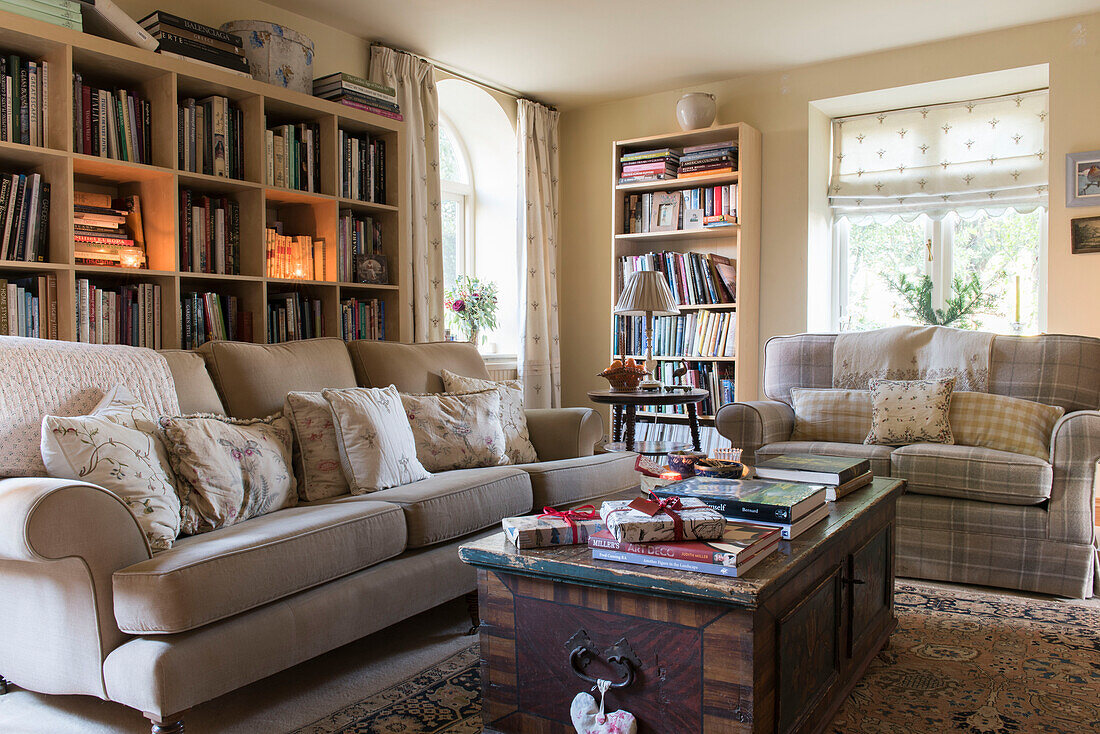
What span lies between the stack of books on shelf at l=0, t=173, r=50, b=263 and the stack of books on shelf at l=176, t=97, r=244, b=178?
522 millimetres

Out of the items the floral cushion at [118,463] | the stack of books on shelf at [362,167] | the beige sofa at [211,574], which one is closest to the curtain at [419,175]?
the stack of books on shelf at [362,167]

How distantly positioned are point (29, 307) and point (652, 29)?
310 cm

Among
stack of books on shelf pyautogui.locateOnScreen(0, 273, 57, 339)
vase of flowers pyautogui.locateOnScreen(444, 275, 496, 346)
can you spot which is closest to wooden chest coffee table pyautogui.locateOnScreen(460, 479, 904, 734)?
stack of books on shelf pyautogui.locateOnScreen(0, 273, 57, 339)

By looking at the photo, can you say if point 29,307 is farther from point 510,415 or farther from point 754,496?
point 754,496

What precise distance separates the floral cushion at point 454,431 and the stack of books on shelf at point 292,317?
721 millimetres

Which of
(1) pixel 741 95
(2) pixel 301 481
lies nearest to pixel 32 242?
(2) pixel 301 481

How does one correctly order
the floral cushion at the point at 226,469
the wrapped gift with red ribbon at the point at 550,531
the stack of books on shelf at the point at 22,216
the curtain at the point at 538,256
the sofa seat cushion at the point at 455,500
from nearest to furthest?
the wrapped gift with red ribbon at the point at 550,531
the floral cushion at the point at 226,469
the sofa seat cushion at the point at 455,500
the stack of books on shelf at the point at 22,216
the curtain at the point at 538,256

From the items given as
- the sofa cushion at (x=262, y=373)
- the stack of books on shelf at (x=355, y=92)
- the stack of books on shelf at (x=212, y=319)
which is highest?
the stack of books on shelf at (x=355, y=92)

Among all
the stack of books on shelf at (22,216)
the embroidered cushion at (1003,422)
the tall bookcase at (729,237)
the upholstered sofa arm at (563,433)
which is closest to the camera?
the stack of books on shelf at (22,216)

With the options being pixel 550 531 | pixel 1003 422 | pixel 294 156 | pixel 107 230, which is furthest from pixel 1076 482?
pixel 107 230

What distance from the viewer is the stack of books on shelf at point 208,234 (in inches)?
123

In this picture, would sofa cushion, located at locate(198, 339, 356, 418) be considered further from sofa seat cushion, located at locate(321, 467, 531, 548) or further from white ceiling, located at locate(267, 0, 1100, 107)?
white ceiling, located at locate(267, 0, 1100, 107)

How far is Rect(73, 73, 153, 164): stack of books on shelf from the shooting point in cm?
279

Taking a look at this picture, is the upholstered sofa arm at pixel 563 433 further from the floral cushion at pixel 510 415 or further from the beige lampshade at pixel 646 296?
the beige lampshade at pixel 646 296
